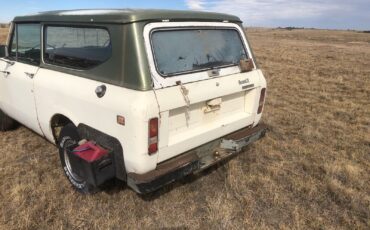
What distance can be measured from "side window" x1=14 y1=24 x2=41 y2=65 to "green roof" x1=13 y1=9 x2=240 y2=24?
136mm

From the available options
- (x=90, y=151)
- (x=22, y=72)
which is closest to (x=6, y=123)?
(x=22, y=72)

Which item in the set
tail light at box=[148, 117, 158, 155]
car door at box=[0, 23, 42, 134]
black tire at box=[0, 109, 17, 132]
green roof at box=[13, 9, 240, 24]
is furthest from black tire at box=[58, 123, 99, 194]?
black tire at box=[0, 109, 17, 132]

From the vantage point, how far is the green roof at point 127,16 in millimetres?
2861

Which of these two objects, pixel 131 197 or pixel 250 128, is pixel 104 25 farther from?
pixel 250 128

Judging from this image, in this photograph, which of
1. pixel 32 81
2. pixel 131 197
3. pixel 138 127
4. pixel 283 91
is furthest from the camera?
pixel 283 91

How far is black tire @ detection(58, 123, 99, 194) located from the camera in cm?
350

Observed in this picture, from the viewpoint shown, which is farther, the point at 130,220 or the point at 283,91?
the point at 283,91

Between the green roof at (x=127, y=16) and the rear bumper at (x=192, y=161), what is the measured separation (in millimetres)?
1286

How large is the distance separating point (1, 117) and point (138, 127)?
3504 mm

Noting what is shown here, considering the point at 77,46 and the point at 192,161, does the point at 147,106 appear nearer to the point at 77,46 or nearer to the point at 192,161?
the point at 192,161

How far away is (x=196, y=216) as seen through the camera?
342 cm

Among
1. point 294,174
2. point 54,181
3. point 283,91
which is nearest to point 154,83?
point 54,181

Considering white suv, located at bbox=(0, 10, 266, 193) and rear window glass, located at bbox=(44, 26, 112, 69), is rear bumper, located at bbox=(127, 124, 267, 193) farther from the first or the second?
rear window glass, located at bbox=(44, 26, 112, 69)

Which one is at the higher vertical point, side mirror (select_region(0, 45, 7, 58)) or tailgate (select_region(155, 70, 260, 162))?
side mirror (select_region(0, 45, 7, 58))
